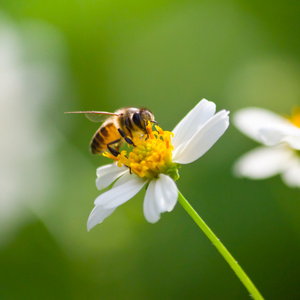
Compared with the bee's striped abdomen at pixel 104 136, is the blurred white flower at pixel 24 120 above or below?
below

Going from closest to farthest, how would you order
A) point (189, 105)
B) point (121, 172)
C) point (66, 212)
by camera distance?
1. point (121, 172)
2. point (66, 212)
3. point (189, 105)

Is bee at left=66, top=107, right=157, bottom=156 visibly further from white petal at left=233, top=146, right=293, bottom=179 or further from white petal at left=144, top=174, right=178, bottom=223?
white petal at left=233, top=146, right=293, bottom=179

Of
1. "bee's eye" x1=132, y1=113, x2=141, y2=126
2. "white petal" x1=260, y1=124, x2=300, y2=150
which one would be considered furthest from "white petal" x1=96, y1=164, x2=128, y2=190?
"white petal" x1=260, y1=124, x2=300, y2=150

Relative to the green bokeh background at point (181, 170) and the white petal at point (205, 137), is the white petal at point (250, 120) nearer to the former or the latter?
the white petal at point (205, 137)

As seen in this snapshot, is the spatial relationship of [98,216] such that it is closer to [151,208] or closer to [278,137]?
[151,208]

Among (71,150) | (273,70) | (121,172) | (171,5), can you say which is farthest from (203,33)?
(121,172)

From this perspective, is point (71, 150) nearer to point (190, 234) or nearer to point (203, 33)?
point (190, 234)

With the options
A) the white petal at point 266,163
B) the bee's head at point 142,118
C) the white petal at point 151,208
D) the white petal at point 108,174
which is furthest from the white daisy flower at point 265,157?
the white petal at point 151,208

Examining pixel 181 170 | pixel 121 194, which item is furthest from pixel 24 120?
pixel 121 194
